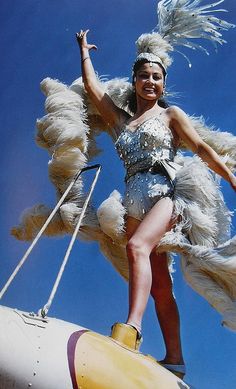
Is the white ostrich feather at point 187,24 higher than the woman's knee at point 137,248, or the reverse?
the white ostrich feather at point 187,24

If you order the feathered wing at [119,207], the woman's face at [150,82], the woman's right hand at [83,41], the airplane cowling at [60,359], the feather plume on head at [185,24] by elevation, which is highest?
the feather plume on head at [185,24]

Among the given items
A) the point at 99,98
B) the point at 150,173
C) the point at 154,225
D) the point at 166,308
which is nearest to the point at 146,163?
the point at 150,173

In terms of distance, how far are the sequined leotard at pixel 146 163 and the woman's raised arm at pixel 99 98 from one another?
0.44 ft

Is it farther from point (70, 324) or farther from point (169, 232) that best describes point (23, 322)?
point (169, 232)

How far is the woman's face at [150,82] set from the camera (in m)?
2.76

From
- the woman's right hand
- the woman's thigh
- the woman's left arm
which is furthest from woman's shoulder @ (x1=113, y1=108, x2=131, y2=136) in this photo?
the woman's thigh

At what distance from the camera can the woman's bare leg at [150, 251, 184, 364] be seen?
2428 mm

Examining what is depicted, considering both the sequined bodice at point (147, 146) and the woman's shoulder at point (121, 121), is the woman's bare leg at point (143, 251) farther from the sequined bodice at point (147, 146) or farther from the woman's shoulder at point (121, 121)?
the woman's shoulder at point (121, 121)

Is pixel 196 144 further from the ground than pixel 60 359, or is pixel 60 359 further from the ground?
pixel 196 144

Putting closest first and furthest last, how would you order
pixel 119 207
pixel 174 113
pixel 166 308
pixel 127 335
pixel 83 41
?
pixel 127 335 < pixel 119 207 < pixel 166 308 < pixel 174 113 < pixel 83 41

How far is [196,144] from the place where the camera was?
101 inches

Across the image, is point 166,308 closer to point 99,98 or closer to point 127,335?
point 127,335

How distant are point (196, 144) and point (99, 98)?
59 centimetres

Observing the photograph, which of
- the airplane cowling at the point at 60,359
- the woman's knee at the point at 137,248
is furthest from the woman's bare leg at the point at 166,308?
the airplane cowling at the point at 60,359
